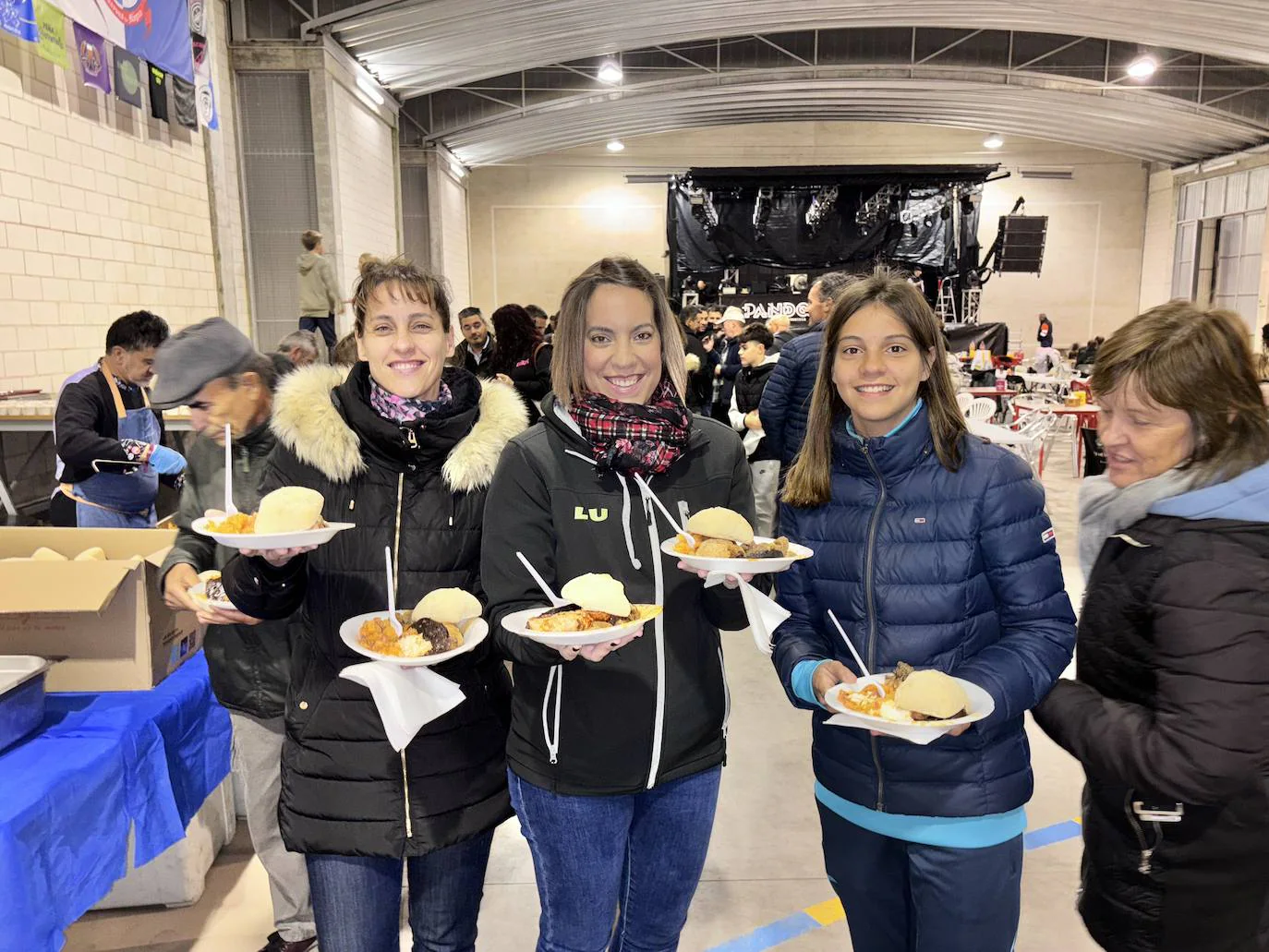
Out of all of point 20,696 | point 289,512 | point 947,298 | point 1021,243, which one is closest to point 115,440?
point 20,696

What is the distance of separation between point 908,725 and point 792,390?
3293 millimetres

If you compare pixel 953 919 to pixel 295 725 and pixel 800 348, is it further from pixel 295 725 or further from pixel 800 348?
pixel 800 348

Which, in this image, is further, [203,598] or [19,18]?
[19,18]

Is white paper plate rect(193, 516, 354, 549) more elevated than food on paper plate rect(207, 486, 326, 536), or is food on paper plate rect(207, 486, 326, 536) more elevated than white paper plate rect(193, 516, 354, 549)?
food on paper plate rect(207, 486, 326, 536)

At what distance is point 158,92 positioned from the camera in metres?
7.05

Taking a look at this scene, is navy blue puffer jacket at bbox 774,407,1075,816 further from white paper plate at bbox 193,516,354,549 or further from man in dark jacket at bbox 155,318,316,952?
man in dark jacket at bbox 155,318,316,952

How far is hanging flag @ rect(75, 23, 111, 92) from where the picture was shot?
5.97m

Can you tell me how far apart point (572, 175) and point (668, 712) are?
19.8 meters

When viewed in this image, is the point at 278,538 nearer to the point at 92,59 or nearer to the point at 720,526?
the point at 720,526

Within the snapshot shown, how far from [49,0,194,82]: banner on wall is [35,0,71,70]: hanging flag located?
8cm

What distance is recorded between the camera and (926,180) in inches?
661

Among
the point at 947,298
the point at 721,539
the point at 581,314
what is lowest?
the point at 721,539

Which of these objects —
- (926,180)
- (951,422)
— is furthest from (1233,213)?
(951,422)

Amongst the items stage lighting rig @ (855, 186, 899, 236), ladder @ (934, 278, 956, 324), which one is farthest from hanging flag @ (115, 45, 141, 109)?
ladder @ (934, 278, 956, 324)
